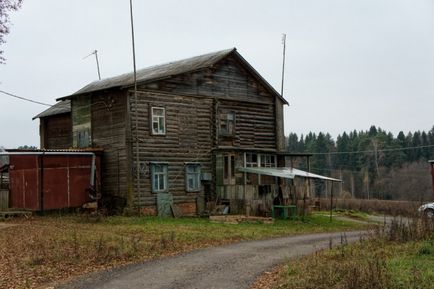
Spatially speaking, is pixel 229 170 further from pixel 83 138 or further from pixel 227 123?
pixel 83 138

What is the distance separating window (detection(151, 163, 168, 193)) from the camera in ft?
89.3

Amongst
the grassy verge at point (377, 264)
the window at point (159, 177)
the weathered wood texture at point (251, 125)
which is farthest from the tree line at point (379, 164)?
the grassy verge at point (377, 264)

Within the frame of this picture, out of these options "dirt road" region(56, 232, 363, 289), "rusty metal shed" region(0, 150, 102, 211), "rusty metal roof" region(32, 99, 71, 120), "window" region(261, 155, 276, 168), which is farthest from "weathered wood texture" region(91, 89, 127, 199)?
"dirt road" region(56, 232, 363, 289)

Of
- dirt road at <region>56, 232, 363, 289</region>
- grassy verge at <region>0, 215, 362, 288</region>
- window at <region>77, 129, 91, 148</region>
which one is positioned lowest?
dirt road at <region>56, 232, 363, 289</region>

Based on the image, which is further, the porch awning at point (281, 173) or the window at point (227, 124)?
the window at point (227, 124)

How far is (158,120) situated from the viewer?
27.8 m

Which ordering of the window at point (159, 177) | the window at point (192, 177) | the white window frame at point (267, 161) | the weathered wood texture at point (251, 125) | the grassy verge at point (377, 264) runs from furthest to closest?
1. the white window frame at point (267, 161)
2. the weathered wood texture at point (251, 125)
3. the window at point (192, 177)
4. the window at point (159, 177)
5. the grassy verge at point (377, 264)

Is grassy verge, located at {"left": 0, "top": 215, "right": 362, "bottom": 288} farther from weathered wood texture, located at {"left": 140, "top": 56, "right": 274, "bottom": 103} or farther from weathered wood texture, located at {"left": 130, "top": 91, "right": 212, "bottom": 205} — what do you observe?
weathered wood texture, located at {"left": 140, "top": 56, "right": 274, "bottom": 103}

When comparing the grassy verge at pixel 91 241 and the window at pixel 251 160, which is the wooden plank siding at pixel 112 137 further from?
the window at pixel 251 160

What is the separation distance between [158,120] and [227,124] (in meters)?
4.94

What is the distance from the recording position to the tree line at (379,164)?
84.7 metres

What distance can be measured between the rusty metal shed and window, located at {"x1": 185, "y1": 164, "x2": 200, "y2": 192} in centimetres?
479

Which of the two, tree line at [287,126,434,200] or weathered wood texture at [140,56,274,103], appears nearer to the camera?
weathered wood texture at [140,56,274,103]

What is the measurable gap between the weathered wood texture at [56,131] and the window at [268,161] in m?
12.6
